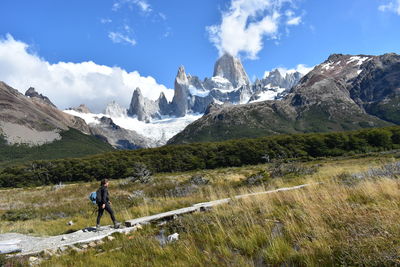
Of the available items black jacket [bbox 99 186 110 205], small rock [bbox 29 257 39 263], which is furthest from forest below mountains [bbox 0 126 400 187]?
small rock [bbox 29 257 39 263]

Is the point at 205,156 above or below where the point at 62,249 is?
above

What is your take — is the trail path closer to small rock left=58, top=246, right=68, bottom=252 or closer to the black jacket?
small rock left=58, top=246, right=68, bottom=252

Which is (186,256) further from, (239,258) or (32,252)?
(32,252)

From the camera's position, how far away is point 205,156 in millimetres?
A: 113125

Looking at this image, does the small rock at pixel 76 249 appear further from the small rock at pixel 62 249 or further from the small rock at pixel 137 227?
the small rock at pixel 137 227

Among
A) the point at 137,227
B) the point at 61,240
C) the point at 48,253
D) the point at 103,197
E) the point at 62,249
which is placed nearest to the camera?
the point at 48,253

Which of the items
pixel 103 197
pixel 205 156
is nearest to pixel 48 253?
pixel 103 197

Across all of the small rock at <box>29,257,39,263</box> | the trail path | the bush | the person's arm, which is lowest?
the bush

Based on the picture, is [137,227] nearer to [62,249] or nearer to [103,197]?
[62,249]

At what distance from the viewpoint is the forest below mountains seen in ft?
316

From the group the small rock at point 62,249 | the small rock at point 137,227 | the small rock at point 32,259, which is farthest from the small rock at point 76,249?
the small rock at point 137,227

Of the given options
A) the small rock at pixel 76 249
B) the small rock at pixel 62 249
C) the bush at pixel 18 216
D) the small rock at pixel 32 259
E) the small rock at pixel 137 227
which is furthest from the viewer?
the bush at pixel 18 216

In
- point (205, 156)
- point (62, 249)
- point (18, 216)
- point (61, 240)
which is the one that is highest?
point (205, 156)

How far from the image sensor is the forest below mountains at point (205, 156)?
96.2 m
